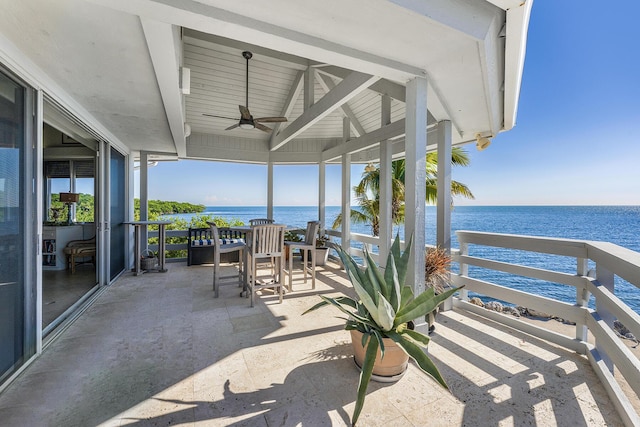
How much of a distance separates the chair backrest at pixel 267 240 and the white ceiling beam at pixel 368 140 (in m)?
2.23

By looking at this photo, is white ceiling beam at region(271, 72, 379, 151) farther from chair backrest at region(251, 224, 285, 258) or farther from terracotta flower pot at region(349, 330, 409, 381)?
terracotta flower pot at region(349, 330, 409, 381)

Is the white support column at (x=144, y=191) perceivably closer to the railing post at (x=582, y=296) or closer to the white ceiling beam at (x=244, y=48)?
the white ceiling beam at (x=244, y=48)

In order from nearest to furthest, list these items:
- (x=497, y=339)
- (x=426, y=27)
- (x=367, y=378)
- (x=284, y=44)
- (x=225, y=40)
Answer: (x=367, y=378)
(x=426, y=27)
(x=284, y=44)
(x=497, y=339)
(x=225, y=40)

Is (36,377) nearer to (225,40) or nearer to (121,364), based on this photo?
(121,364)

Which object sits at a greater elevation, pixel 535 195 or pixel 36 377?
pixel 535 195

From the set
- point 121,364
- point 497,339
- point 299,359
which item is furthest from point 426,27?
point 121,364

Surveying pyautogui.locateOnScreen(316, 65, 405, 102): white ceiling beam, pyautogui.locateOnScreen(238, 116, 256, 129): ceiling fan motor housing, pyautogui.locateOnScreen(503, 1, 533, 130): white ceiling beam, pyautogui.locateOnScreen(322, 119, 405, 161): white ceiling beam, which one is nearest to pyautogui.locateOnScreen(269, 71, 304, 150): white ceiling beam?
pyautogui.locateOnScreen(316, 65, 405, 102): white ceiling beam

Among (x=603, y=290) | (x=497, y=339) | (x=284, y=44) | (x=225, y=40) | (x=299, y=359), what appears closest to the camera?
(x=284, y=44)

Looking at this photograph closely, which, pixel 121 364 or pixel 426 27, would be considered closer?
pixel 426 27

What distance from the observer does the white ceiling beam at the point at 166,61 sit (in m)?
1.75

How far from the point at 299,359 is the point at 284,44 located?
2373 millimetres

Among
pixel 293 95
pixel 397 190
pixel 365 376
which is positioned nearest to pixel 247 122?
pixel 293 95

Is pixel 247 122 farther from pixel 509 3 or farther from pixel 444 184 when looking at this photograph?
pixel 509 3

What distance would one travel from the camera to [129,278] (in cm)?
459
